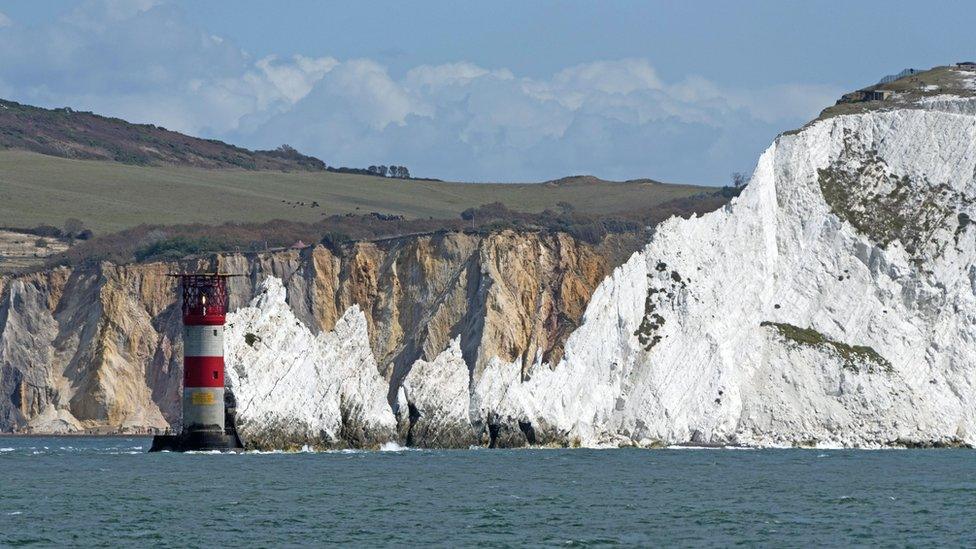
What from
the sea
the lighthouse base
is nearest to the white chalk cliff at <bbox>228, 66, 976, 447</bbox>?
the lighthouse base

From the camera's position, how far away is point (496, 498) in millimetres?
54812

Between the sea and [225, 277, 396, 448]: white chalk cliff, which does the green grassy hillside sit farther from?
the sea

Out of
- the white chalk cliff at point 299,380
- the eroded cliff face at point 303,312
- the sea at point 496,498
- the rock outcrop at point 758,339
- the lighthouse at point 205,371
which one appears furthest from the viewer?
the eroded cliff face at point 303,312

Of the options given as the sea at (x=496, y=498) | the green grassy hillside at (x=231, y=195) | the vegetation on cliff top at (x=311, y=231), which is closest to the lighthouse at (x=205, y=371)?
the sea at (x=496, y=498)

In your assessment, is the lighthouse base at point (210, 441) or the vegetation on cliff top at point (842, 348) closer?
the lighthouse base at point (210, 441)

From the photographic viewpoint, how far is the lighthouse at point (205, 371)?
67188mm

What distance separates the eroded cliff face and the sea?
3050cm

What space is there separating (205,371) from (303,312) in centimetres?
4659

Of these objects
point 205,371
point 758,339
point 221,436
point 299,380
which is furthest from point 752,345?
point 205,371

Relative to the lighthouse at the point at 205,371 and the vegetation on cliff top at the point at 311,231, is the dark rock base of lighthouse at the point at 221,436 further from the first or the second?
the vegetation on cliff top at the point at 311,231

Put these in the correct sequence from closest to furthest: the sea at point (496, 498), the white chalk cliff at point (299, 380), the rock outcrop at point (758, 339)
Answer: the sea at point (496, 498) → the white chalk cliff at point (299, 380) → the rock outcrop at point (758, 339)

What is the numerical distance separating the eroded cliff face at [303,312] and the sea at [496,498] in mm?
30500

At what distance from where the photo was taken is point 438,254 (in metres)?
114

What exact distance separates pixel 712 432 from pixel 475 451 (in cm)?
897
